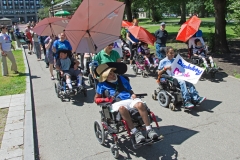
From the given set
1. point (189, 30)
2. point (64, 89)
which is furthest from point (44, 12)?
point (64, 89)

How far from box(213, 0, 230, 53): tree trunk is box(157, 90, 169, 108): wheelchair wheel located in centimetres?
723

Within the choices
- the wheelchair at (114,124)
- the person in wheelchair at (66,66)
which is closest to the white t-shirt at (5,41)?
the person in wheelchair at (66,66)

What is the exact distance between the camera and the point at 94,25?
18.6 ft

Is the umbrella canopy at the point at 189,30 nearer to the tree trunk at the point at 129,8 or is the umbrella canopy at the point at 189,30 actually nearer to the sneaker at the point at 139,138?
the sneaker at the point at 139,138

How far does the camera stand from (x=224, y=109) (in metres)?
6.62

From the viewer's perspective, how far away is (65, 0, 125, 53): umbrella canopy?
18.2ft

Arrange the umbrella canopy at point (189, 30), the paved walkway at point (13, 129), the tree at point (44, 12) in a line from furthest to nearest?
the tree at point (44, 12) < the umbrella canopy at point (189, 30) < the paved walkway at point (13, 129)

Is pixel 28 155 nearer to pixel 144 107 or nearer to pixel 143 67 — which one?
A: pixel 144 107

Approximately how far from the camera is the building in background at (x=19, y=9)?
145375 millimetres

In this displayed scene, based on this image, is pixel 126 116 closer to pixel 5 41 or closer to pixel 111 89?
pixel 111 89

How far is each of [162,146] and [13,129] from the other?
330cm

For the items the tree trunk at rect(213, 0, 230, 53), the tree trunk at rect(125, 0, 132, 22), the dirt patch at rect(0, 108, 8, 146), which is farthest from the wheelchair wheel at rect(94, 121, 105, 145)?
the tree trunk at rect(125, 0, 132, 22)

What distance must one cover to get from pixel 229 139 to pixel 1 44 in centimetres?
Answer: 990

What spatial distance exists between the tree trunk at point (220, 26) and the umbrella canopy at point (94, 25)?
8.43 m
